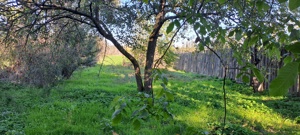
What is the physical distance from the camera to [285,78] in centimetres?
52

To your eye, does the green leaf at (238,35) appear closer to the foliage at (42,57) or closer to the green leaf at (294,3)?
the green leaf at (294,3)

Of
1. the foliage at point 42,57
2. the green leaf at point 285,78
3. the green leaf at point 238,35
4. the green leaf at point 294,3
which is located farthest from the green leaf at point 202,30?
the foliage at point 42,57

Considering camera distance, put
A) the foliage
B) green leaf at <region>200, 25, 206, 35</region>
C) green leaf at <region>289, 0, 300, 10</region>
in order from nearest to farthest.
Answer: green leaf at <region>289, 0, 300, 10</region>, green leaf at <region>200, 25, 206, 35</region>, the foliage

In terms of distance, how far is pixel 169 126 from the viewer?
458cm

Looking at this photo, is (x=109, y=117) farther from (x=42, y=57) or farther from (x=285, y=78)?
(x=285, y=78)

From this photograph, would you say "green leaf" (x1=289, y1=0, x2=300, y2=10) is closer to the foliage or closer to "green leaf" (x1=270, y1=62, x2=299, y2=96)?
"green leaf" (x1=270, y1=62, x2=299, y2=96)

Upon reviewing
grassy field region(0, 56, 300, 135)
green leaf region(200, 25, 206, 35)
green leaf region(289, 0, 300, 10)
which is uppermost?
green leaf region(200, 25, 206, 35)

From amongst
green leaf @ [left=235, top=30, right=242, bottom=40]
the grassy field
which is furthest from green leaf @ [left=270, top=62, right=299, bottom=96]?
the grassy field

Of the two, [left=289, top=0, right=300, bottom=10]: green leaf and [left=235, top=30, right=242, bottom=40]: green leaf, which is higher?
[left=235, top=30, right=242, bottom=40]: green leaf

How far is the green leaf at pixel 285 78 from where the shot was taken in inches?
19.9

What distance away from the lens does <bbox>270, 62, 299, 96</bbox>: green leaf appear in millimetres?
506

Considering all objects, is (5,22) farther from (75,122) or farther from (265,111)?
(265,111)

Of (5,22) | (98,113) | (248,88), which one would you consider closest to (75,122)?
(98,113)

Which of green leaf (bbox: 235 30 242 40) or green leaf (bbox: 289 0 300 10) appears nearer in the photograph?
green leaf (bbox: 289 0 300 10)
